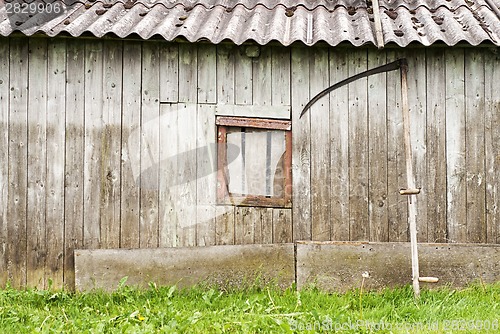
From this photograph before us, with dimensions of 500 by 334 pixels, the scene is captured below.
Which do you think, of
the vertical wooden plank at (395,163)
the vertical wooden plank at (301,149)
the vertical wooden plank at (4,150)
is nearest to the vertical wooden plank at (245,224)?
the vertical wooden plank at (301,149)

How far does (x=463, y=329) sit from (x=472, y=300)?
2.99ft

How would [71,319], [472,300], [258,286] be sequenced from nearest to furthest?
1. [71,319]
2. [472,300]
3. [258,286]

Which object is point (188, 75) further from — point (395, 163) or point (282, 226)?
point (395, 163)

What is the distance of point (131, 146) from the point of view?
6.28 meters

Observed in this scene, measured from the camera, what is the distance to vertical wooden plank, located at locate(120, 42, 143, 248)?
246 inches

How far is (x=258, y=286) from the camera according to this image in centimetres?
616

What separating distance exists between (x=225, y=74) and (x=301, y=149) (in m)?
1.15

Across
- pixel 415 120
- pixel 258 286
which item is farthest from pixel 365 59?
pixel 258 286

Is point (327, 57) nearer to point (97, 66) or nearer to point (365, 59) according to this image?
point (365, 59)

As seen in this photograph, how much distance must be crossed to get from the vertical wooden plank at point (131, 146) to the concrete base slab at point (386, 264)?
1.81 m

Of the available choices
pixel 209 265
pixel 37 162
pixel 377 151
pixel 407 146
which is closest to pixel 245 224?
pixel 209 265

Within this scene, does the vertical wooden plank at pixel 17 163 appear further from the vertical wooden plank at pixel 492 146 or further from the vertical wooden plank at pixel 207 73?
the vertical wooden plank at pixel 492 146

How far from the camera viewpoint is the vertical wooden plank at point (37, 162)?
20.5 feet

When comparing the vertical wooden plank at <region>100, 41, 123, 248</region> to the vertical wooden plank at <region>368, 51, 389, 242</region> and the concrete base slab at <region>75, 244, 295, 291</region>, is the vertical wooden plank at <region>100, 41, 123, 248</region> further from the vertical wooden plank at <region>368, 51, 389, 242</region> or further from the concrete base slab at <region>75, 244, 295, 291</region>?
the vertical wooden plank at <region>368, 51, 389, 242</region>
